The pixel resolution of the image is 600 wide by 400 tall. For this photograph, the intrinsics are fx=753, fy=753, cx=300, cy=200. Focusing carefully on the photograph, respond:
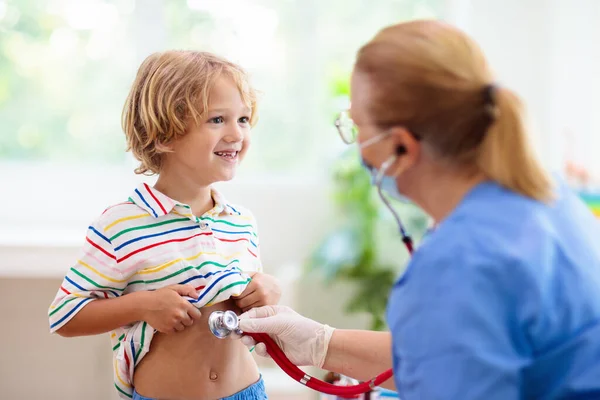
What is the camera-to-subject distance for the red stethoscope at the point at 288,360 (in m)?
1.45

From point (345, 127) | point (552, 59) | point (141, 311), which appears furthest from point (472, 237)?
point (552, 59)

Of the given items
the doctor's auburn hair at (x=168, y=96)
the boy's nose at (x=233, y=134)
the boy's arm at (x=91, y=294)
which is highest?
the doctor's auburn hair at (x=168, y=96)

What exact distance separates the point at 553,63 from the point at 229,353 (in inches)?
104

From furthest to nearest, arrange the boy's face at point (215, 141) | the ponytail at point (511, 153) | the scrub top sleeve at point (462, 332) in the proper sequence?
the boy's face at point (215, 141)
the ponytail at point (511, 153)
the scrub top sleeve at point (462, 332)

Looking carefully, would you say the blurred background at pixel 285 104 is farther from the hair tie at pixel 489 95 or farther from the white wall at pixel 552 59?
the hair tie at pixel 489 95

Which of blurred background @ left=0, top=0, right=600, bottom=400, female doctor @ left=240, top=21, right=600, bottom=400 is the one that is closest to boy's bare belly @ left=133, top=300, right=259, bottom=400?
female doctor @ left=240, top=21, right=600, bottom=400

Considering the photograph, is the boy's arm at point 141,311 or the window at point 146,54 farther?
the window at point 146,54

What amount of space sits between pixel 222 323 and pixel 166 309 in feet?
0.36

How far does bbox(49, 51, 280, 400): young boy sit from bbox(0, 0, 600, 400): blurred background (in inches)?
71.8

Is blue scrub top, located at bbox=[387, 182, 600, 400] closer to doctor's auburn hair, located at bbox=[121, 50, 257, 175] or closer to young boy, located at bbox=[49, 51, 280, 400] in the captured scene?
young boy, located at bbox=[49, 51, 280, 400]

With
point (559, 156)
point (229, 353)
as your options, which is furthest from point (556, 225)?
point (559, 156)

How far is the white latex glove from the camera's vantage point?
154 centimetres

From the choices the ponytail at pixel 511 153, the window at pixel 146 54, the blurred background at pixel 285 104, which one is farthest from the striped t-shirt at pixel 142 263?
the window at pixel 146 54

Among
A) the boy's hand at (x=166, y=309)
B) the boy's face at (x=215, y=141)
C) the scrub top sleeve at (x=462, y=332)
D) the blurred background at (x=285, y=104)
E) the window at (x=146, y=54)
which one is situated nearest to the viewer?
the scrub top sleeve at (x=462, y=332)
